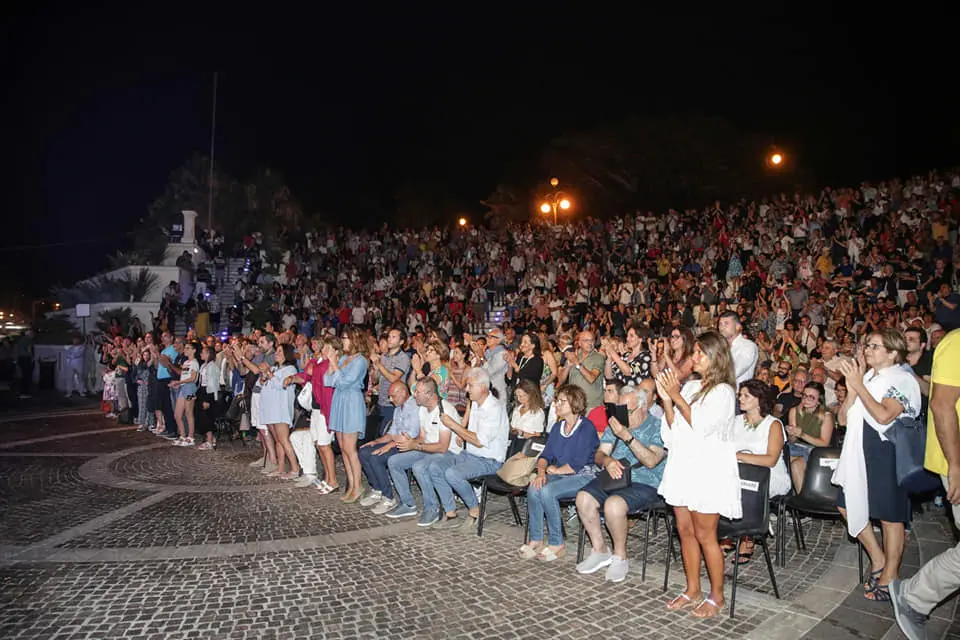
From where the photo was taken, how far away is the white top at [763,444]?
474 centimetres

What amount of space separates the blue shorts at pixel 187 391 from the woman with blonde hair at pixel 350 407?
4609mm

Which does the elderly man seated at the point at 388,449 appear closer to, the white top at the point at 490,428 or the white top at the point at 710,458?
the white top at the point at 490,428

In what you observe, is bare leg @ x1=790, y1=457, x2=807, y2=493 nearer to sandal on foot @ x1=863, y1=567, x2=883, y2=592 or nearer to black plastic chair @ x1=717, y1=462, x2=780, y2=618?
sandal on foot @ x1=863, y1=567, x2=883, y2=592

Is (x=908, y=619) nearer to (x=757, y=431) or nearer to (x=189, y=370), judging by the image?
(x=757, y=431)

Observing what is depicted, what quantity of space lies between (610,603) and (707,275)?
12.3 m

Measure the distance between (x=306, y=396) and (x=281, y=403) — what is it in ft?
1.13

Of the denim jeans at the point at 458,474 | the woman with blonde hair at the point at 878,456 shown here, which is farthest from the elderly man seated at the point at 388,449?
the woman with blonde hair at the point at 878,456

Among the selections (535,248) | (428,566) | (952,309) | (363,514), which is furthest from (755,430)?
(535,248)

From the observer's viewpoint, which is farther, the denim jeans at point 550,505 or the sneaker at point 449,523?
the sneaker at point 449,523

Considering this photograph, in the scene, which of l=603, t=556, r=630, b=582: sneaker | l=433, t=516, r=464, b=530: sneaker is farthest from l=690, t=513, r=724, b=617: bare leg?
l=433, t=516, r=464, b=530: sneaker

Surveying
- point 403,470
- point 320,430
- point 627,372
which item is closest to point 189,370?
point 320,430

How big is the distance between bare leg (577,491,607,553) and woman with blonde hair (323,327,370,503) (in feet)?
9.68

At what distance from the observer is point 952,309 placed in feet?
16.8

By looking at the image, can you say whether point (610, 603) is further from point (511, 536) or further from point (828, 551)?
point (828, 551)
